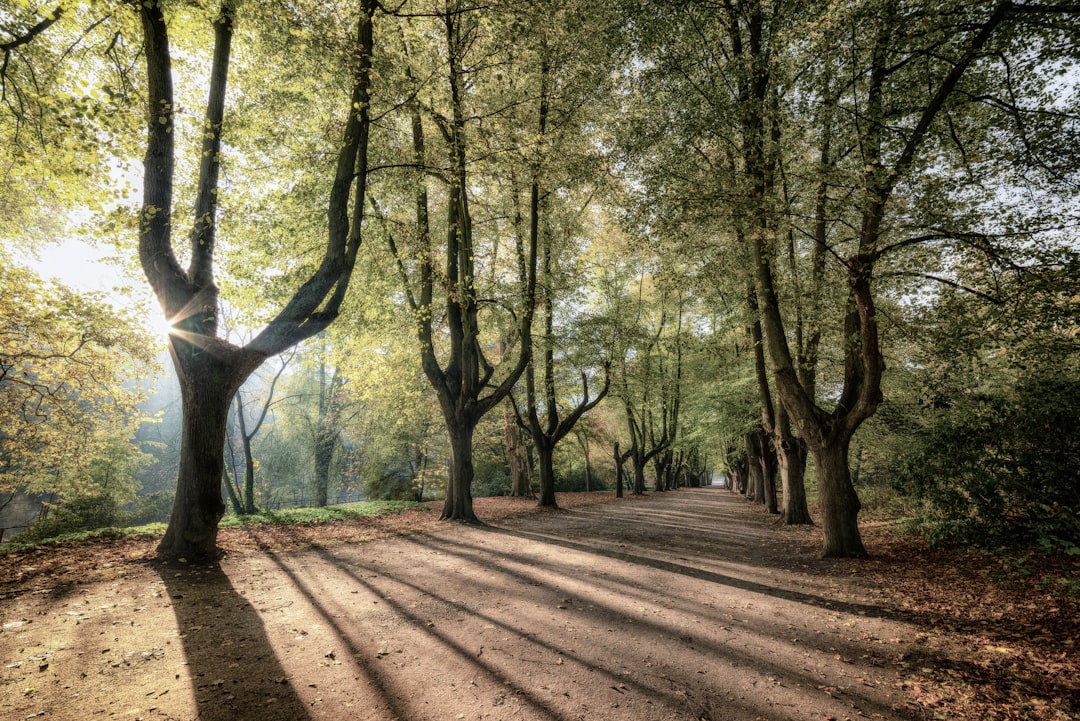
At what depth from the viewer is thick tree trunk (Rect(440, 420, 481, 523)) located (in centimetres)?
1258

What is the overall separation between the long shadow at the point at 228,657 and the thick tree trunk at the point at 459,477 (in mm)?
7204

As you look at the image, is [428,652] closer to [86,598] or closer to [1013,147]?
[86,598]

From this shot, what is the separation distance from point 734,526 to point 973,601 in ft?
28.0

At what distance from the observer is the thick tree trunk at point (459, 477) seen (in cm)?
1258

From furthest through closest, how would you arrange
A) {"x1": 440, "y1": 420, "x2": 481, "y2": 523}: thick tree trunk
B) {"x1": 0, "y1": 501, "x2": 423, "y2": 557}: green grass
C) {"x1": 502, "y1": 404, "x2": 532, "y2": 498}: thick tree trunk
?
{"x1": 502, "y1": 404, "x2": 532, "y2": 498}: thick tree trunk
{"x1": 440, "y1": 420, "x2": 481, "y2": 523}: thick tree trunk
{"x1": 0, "y1": 501, "x2": 423, "y2": 557}: green grass

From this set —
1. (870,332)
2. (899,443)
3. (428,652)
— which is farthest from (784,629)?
(899,443)

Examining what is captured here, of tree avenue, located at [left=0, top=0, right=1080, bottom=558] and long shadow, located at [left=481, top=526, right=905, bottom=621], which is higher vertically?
tree avenue, located at [left=0, top=0, right=1080, bottom=558]

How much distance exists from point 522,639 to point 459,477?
8.73 meters

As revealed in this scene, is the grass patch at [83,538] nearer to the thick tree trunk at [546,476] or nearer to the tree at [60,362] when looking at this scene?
the tree at [60,362]

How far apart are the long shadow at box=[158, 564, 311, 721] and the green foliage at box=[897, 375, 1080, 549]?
9629mm

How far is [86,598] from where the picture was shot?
5.02m

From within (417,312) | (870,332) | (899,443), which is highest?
(417,312)

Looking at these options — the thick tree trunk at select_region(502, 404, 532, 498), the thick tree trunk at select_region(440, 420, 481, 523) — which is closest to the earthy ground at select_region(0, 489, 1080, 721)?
the thick tree trunk at select_region(440, 420, 481, 523)

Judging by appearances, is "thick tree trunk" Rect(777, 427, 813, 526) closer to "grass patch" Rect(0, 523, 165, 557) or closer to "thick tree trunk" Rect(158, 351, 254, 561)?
"thick tree trunk" Rect(158, 351, 254, 561)
